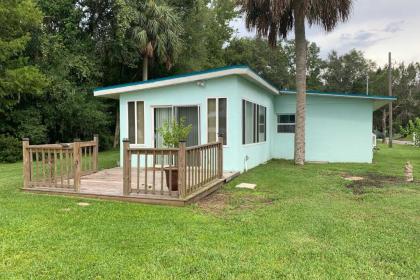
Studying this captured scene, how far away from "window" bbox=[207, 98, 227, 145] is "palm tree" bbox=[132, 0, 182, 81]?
369 inches

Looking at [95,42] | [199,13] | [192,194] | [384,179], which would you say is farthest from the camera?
[199,13]

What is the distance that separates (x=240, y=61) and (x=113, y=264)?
29.1m

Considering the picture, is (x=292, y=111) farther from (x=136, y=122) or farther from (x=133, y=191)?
(x=133, y=191)

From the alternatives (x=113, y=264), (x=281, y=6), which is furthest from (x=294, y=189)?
(x=281, y=6)

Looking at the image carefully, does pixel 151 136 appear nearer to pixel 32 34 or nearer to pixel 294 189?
pixel 294 189

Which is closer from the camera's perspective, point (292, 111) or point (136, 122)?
point (136, 122)

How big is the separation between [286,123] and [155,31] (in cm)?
853

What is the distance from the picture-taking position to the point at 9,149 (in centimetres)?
1337

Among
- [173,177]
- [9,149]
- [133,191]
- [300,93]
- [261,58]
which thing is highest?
[261,58]

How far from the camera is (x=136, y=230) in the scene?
4453 millimetres

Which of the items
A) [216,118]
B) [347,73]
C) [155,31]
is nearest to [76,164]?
[216,118]

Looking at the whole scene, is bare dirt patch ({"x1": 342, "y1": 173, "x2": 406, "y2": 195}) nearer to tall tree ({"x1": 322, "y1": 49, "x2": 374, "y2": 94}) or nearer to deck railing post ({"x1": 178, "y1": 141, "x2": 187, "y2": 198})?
deck railing post ({"x1": 178, "y1": 141, "x2": 187, "y2": 198})

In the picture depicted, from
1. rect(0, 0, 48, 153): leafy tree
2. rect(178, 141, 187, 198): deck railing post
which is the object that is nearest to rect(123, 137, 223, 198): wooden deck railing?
rect(178, 141, 187, 198): deck railing post

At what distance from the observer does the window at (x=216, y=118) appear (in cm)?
941
